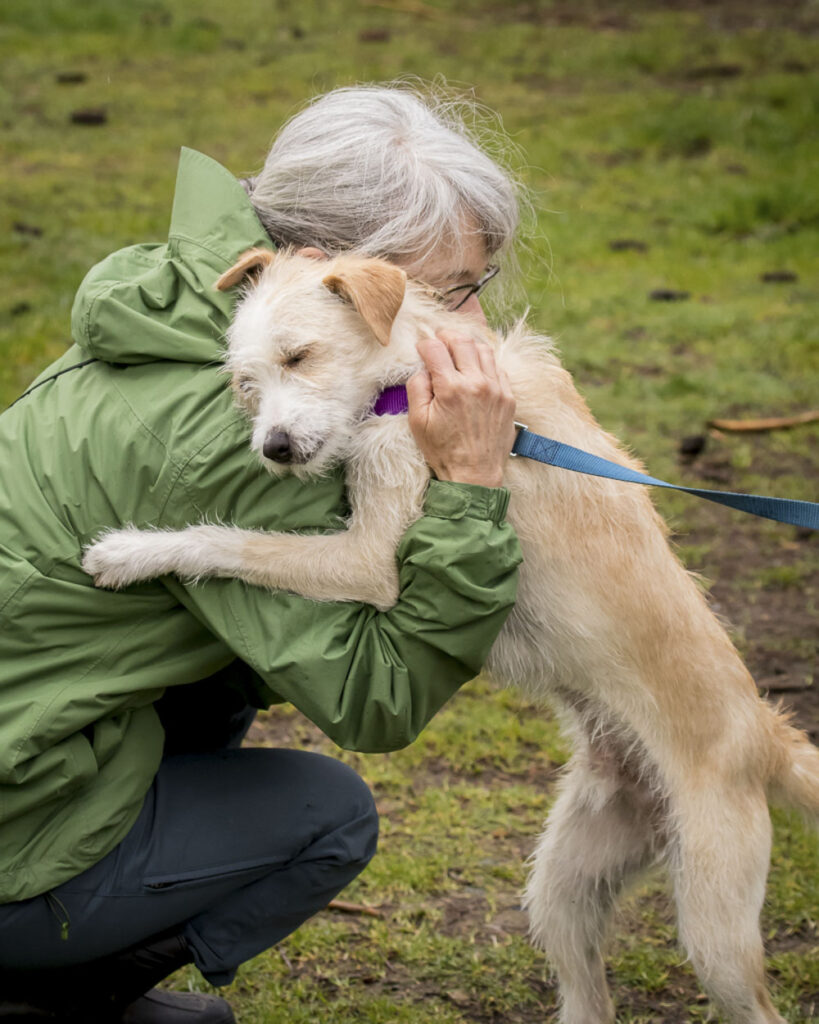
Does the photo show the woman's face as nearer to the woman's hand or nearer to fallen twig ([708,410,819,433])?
the woman's hand

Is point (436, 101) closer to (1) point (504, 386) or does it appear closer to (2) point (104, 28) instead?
(1) point (504, 386)

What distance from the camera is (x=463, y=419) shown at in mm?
2498

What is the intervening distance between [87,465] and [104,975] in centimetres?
117

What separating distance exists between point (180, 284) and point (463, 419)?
663 mm

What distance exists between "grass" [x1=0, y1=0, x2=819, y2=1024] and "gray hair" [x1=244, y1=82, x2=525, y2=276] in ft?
1.12

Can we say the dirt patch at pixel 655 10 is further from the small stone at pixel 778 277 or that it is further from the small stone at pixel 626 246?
the small stone at pixel 778 277

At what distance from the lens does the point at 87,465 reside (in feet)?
7.73

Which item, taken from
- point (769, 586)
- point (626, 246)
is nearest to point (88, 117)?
point (626, 246)

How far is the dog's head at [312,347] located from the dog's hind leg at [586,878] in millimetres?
1088

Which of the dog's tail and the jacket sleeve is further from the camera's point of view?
the dog's tail

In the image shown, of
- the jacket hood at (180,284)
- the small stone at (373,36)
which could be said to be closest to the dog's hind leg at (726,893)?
Result: the jacket hood at (180,284)

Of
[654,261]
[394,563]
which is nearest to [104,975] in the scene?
[394,563]

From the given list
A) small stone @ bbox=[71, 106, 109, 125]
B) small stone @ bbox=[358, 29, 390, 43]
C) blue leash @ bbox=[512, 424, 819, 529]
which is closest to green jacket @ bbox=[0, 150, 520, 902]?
blue leash @ bbox=[512, 424, 819, 529]

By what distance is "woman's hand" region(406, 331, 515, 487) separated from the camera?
8.14 ft
